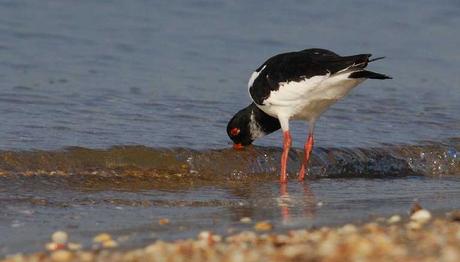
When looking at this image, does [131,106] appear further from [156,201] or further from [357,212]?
[357,212]

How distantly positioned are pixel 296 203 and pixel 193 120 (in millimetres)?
3040

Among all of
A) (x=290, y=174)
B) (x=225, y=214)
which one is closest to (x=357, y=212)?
(x=225, y=214)

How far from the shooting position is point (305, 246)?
5203mm

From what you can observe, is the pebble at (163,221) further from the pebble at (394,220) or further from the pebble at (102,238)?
the pebble at (394,220)

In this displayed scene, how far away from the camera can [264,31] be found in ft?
48.3

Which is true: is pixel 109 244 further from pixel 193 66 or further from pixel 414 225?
pixel 193 66

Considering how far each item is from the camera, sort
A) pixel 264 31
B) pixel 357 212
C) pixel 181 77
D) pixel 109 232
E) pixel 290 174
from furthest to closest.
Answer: pixel 264 31, pixel 181 77, pixel 290 174, pixel 357 212, pixel 109 232

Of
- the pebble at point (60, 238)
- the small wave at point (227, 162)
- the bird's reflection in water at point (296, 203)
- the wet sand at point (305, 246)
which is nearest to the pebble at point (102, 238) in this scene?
the wet sand at point (305, 246)

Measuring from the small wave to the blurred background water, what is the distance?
0.66 ft

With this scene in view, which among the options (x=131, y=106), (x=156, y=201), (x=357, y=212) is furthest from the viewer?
(x=131, y=106)

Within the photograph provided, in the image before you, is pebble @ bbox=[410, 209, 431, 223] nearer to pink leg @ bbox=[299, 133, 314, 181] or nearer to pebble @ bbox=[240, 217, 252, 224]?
pebble @ bbox=[240, 217, 252, 224]

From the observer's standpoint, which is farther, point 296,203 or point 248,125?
point 248,125

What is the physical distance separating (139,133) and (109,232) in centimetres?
352

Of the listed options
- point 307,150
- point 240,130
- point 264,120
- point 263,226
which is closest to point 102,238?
point 263,226
